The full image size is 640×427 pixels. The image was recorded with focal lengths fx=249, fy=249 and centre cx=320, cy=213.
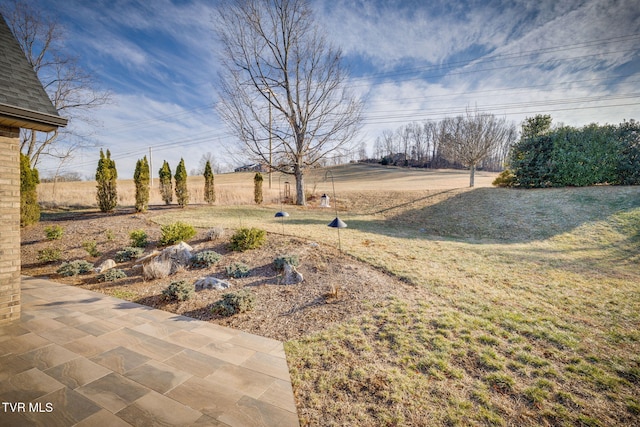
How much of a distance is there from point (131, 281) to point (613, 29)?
→ 17142mm

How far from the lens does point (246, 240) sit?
681cm

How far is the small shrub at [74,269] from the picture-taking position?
5.89m

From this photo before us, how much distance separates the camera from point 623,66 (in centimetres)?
1080

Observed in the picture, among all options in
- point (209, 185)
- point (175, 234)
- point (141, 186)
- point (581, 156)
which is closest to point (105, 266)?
point (175, 234)

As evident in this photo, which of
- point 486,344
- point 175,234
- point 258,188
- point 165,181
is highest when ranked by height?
point 165,181

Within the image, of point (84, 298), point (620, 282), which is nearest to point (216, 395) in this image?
point (84, 298)

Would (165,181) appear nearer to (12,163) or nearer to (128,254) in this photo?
(128,254)

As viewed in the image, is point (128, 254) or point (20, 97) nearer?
point (20, 97)

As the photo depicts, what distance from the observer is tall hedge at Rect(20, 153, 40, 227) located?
9773 mm

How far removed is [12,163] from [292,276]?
483 cm

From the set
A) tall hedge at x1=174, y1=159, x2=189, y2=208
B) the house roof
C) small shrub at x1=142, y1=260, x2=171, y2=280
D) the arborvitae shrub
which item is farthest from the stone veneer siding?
the arborvitae shrub

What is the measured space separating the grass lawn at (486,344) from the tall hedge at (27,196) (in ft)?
36.3

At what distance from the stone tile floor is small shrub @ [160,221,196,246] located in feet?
10.9

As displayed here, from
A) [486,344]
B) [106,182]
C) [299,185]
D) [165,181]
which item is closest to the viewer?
[486,344]
